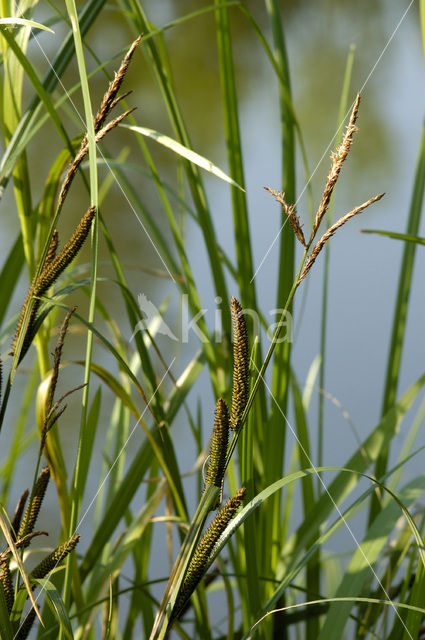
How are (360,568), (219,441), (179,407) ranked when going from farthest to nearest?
(179,407)
(360,568)
(219,441)

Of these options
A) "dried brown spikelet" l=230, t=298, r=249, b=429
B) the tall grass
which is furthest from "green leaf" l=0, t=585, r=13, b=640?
"dried brown spikelet" l=230, t=298, r=249, b=429

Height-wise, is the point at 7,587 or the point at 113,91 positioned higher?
the point at 113,91

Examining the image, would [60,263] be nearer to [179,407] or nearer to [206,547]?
[206,547]

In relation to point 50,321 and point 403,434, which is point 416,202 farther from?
point 403,434

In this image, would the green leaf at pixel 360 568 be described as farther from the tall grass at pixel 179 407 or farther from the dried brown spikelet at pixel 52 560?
the dried brown spikelet at pixel 52 560

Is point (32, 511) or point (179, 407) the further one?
point (179, 407)

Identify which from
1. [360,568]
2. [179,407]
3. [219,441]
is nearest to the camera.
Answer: [219,441]

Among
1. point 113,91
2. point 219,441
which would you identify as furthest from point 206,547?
point 113,91
